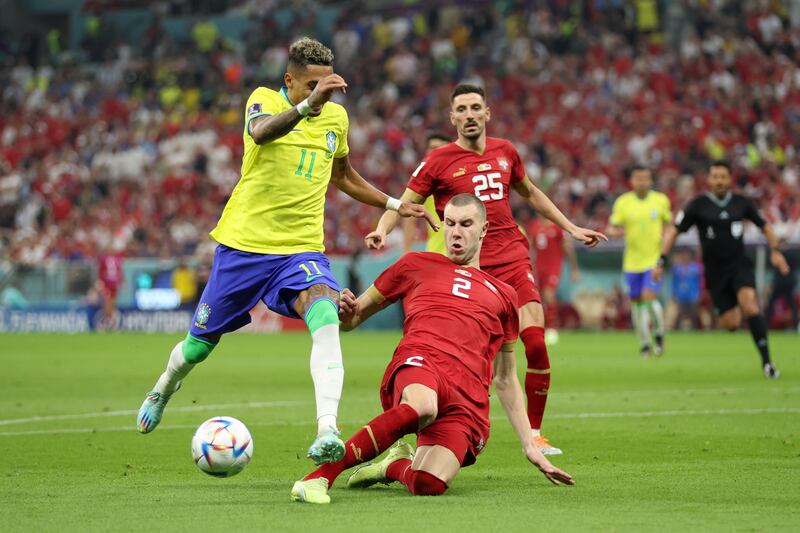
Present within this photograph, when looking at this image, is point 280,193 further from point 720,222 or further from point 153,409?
point 720,222

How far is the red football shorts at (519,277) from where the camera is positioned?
373 inches

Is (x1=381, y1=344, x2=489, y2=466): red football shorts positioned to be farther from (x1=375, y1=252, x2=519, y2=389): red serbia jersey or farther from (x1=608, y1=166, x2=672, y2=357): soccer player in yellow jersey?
(x1=608, y1=166, x2=672, y2=357): soccer player in yellow jersey

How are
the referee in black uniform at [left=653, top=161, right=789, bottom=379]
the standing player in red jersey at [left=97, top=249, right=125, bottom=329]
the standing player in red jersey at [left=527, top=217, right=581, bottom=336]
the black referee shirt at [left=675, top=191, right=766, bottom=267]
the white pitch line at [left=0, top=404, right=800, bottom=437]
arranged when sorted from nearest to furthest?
the white pitch line at [left=0, top=404, right=800, bottom=437] < the referee in black uniform at [left=653, top=161, right=789, bottom=379] < the black referee shirt at [left=675, top=191, right=766, bottom=267] < the standing player in red jersey at [left=527, top=217, right=581, bottom=336] < the standing player in red jersey at [left=97, top=249, right=125, bottom=329]

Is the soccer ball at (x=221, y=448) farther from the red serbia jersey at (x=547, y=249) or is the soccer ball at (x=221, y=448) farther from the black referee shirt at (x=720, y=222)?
the red serbia jersey at (x=547, y=249)

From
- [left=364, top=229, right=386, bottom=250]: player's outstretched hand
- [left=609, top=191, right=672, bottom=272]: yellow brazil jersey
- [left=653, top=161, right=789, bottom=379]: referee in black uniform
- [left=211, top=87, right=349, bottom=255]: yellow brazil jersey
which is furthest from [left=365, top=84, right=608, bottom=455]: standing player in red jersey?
[left=609, top=191, right=672, bottom=272]: yellow brazil jersey

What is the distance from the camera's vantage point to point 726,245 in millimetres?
15688

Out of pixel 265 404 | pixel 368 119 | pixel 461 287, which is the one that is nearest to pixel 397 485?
pixel 461 287

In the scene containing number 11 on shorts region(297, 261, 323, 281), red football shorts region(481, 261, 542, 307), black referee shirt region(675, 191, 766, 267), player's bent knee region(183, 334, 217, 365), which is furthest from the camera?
black referee shirt region(675, 191, 766, 267)

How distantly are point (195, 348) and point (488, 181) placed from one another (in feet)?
8.21

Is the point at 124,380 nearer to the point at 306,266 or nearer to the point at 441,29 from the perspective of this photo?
the point at 306,266

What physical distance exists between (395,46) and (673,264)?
41.4ft

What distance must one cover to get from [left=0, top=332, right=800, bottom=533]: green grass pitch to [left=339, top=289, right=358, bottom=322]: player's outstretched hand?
945 millimetres

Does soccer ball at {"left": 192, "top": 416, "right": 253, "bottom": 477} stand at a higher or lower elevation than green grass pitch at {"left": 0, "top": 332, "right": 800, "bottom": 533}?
higher

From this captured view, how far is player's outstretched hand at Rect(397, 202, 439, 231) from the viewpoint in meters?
Answer: 8.10
